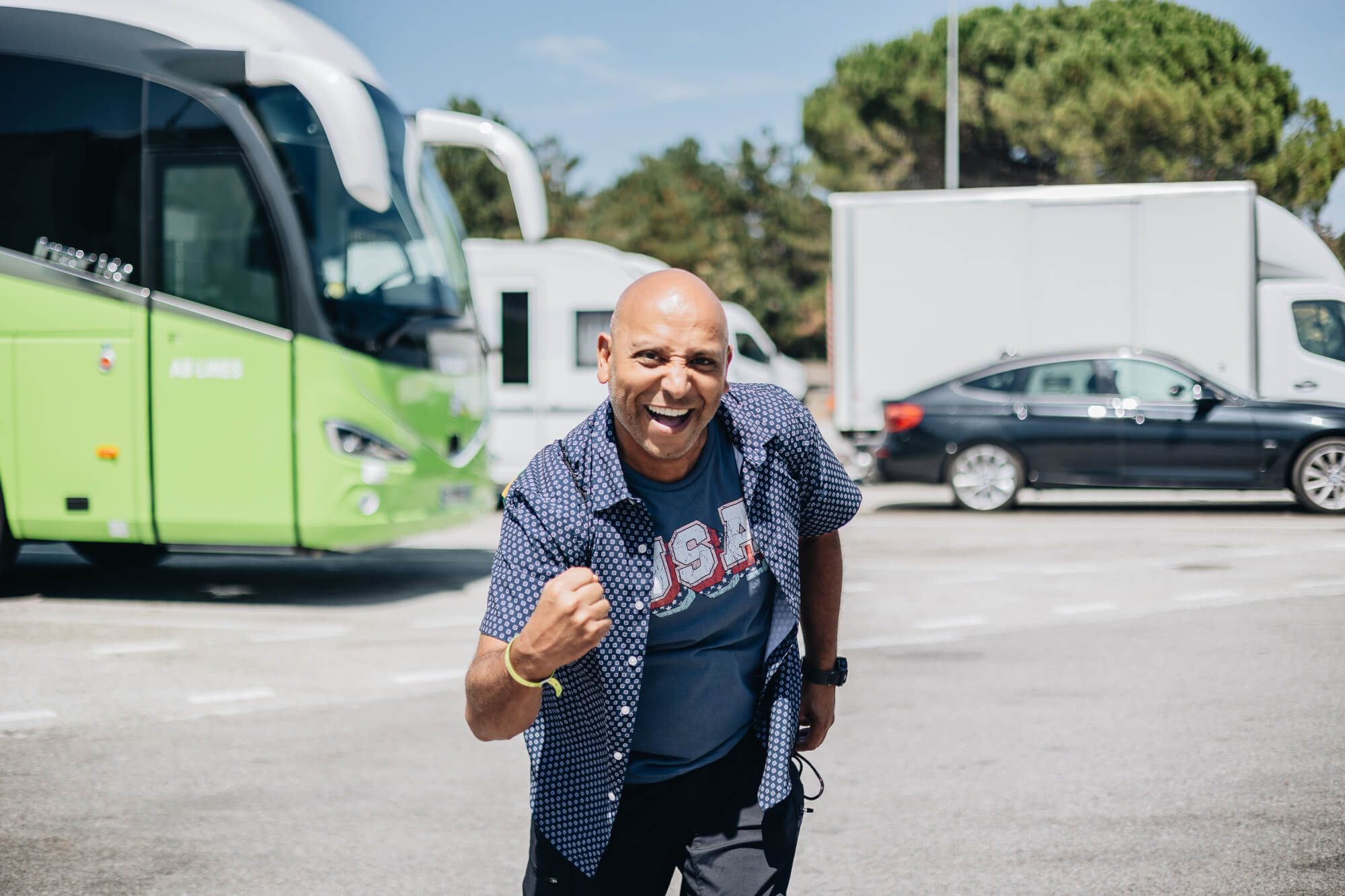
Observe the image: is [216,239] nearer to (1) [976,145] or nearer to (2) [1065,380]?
(2) [1065,380]

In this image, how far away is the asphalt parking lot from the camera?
409 cm

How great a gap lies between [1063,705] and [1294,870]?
80.8 inches

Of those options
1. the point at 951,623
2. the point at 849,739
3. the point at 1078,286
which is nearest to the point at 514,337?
the point at 1078,286

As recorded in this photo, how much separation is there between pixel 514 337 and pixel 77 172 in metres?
7.54

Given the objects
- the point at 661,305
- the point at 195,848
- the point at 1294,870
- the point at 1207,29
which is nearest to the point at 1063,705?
the point at 1294,870

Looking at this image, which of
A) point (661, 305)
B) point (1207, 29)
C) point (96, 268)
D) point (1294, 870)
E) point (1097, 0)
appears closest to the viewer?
point (661, 305)

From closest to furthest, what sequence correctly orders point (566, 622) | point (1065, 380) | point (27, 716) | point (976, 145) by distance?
point (566, 622), point (27, 716), point (1065, 380), point (976, 145)

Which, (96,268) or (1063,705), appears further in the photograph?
(96,268)

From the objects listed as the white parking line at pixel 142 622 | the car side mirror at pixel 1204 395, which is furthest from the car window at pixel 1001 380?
the white parking line at pixel 142 622

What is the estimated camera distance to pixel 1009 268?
15.8 meters

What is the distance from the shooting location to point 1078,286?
1558 centimetres

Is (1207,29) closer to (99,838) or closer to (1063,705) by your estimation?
(1063,705)

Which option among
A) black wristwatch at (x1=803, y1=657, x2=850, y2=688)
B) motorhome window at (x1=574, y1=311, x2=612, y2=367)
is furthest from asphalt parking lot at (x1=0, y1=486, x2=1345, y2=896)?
motorhome window at (x1=574, y1=311, x2=612, y2=367)

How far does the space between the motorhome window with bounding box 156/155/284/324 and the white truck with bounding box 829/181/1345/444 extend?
28.8 feet
